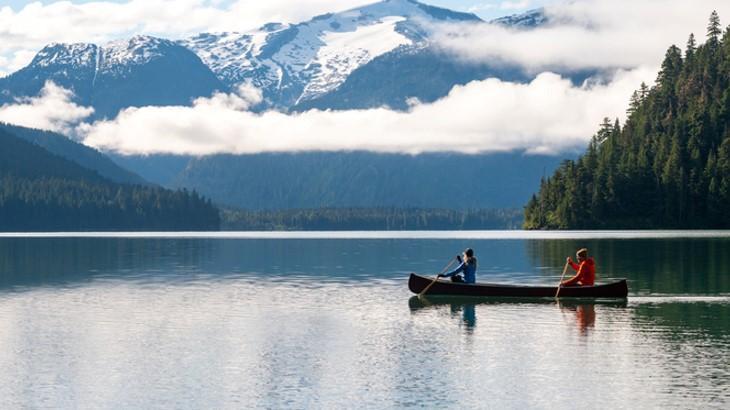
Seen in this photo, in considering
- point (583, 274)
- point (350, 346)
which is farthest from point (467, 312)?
point (350, 346)

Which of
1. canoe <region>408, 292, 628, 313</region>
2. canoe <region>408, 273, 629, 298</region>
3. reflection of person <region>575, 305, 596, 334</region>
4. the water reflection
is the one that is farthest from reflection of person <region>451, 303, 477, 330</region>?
the water reflection

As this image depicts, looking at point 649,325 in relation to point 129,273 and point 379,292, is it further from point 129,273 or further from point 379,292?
point 129,273

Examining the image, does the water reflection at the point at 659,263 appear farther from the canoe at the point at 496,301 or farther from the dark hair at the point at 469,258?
the dark hair at the point at 469,258

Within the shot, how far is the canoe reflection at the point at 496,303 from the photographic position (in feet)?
242

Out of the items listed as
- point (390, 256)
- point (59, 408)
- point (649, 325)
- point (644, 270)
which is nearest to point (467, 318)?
point (649, 325)

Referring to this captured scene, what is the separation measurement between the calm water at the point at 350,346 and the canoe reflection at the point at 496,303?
1.15 feet

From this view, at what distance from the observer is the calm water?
145ft

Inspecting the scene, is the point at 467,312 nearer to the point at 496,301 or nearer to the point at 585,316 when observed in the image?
the point at 496,301

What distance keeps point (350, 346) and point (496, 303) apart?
87.0ft

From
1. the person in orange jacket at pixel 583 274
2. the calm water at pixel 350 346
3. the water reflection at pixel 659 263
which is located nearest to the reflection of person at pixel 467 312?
the calm water at pixel 350 346

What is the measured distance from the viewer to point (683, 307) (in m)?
75.7

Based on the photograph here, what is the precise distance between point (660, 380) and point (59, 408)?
25133 mm

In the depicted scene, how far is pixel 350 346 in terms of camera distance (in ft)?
188

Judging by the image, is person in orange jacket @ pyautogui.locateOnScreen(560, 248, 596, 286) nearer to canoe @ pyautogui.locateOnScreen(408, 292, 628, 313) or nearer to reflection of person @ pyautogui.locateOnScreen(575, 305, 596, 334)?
canoe @ pyautogui.locateOnScreen(408, 292, 628, 313)
